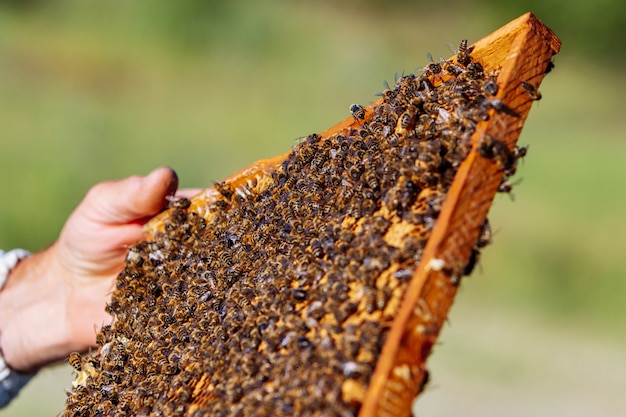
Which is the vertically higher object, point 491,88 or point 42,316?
point 491,88

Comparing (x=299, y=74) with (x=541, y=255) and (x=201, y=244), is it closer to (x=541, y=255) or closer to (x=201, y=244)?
(x=541, y=255)

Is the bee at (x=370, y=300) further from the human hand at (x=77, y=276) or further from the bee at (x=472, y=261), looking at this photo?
the human hand at (x=77, y=276)

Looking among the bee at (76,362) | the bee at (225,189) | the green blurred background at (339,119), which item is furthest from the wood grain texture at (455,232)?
the green blurred background at (339,119)

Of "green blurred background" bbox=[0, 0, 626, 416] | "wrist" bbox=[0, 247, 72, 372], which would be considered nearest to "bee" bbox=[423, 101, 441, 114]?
"wrist" bbox=[0, 247, 72, 372]

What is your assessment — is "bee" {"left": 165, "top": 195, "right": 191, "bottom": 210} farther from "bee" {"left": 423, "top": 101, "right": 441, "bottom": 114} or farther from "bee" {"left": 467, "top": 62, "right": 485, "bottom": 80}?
"bee" {"left": 467, "top": 62, "right": 485, "bottom": 80}

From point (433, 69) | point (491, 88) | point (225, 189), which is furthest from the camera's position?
point (225, 189)

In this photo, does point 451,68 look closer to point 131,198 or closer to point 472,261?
point 472,261

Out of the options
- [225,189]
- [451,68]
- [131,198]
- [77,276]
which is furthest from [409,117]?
[77,276]
